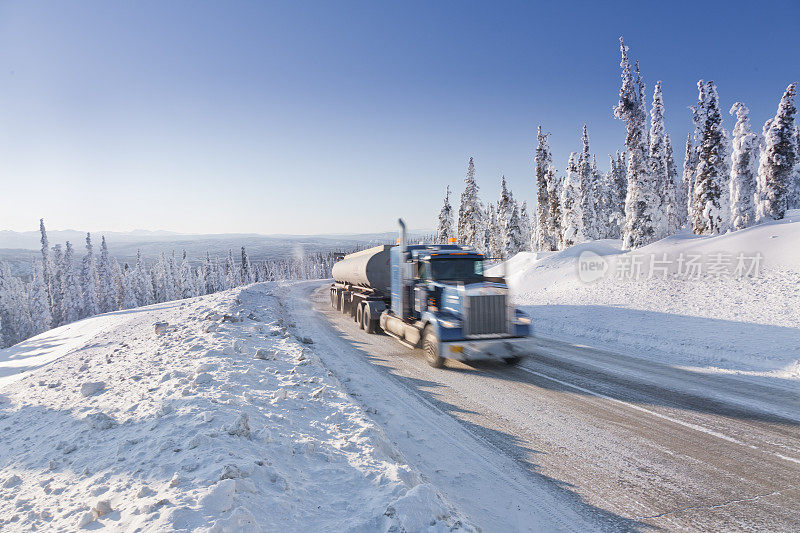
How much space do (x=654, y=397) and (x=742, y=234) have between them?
69.7ft

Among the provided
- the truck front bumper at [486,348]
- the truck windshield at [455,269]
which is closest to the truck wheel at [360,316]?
the truck windshield at [455,269]

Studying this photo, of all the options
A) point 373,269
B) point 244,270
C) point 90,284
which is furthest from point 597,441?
point 244,270

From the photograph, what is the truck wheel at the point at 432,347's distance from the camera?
32.9 feet

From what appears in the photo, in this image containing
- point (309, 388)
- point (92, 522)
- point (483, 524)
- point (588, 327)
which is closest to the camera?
point (92, 522)

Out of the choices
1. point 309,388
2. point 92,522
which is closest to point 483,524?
point 92,522

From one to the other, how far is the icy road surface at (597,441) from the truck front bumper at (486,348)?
442mm

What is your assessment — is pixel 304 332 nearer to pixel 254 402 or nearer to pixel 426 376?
pixel 426 376

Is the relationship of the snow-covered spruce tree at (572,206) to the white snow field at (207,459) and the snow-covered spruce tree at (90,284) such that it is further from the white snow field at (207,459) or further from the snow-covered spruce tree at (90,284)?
the snow-covered spruce tree at (90,284)

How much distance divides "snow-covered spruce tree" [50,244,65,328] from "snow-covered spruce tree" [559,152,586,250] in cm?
7790

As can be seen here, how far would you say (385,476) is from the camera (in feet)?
14.1

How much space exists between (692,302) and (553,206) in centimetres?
3517

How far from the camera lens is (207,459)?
4.26 m

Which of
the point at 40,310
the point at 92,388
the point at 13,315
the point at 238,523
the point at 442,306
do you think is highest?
the point at 442,306

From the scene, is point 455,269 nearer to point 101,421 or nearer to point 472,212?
point 101,421
